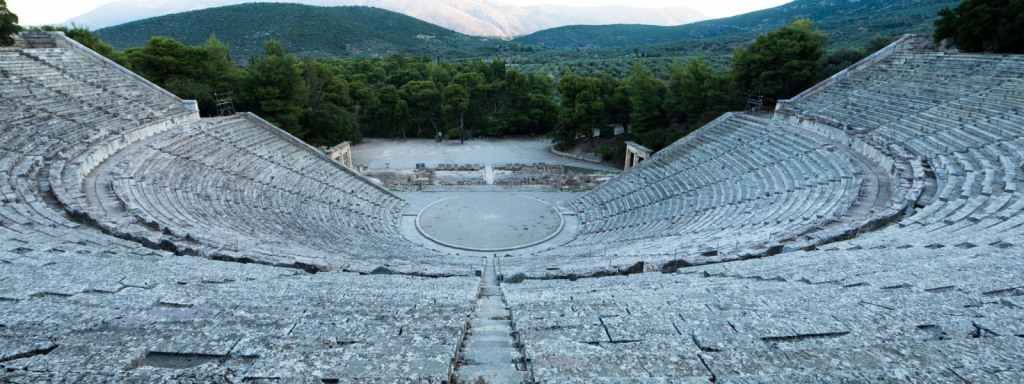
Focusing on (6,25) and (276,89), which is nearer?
(6,25)

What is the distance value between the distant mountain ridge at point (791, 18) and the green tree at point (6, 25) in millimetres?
64515

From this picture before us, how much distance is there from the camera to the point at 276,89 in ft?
87.2

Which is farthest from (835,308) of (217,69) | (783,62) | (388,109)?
(388,109)

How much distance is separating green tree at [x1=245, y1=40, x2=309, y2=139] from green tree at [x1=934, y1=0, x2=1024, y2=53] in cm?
3442

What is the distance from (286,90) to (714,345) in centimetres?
2909

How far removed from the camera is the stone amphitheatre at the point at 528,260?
3.42 m

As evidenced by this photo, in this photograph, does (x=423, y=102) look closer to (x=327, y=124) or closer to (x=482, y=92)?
(x=482, y=92)

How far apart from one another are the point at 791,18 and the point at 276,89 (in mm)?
99994

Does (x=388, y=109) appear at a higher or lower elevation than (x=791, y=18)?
lower

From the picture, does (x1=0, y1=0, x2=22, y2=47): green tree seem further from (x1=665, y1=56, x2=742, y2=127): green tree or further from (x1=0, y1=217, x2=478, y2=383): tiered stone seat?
(x1=665, y1=56, x2=742, y2=127): green tree

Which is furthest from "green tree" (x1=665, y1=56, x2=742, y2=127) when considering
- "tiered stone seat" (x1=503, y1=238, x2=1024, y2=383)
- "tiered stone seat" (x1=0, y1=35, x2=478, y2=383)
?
"tiered stone seat" (x1=0, y1=35, x2=478, y2=383)

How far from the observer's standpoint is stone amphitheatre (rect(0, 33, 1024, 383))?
3416 mm

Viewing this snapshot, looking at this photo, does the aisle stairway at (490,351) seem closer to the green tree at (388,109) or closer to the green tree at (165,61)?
the green tree at (165,61)

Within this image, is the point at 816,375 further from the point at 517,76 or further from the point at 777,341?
the point at 517,76
